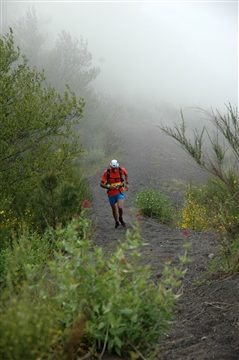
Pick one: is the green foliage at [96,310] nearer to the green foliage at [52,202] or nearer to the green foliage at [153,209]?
the green foliage at [52,202]

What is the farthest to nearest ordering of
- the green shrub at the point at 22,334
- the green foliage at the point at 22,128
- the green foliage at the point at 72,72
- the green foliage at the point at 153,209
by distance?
the green foliage at the point at 72,72
the green foliage at the point at 153,209
the green foliage at the point at 22,128
the green shrub at the point at 22,334

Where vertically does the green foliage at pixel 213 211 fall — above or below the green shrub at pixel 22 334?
below

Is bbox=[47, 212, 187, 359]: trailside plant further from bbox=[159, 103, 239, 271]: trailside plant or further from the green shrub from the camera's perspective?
bbox=[159, 103, 239, 271]: trailside plant

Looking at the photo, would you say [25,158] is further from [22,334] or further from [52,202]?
[22,334]

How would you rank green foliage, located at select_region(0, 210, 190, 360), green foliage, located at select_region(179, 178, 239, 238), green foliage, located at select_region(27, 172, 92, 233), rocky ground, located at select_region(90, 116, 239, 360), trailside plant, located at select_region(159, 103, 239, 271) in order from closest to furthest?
green foliage, located at select_region(0, 210, 190, 360), rocky ground, located at select_region(90, 116, 239, 360), trailside plant, located at select_region(159, 103, 239, 271), green foliage, located at select_region(179, 178, 239, 238), green foliage, located at select_region(27, 172, 92, 233)

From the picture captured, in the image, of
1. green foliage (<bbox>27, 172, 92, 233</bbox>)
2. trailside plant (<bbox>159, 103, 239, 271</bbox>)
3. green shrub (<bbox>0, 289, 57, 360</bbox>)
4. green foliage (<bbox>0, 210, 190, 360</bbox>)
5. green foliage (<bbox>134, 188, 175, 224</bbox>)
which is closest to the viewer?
green shrub (<bbox>0, 289, 57, 360</bbox>)

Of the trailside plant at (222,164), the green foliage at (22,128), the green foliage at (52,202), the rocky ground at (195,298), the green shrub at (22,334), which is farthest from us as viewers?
the green foliage at (22,128)

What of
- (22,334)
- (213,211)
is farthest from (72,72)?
(22,334)

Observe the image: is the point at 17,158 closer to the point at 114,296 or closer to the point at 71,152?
the point at 71,152

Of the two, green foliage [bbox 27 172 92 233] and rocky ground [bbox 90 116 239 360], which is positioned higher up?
green foliage [bbox 27 172 92 233]

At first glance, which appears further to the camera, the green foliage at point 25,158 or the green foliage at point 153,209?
the green foliage at point 153,209

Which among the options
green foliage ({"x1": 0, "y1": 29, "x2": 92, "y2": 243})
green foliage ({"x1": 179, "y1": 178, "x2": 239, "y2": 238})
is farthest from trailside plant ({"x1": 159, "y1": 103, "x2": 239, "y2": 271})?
green foliage ({"x1": 0, "y1": 29, "x2": 92, "y2": 243})

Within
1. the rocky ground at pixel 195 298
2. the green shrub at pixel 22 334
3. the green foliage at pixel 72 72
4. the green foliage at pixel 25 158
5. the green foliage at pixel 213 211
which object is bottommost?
the rocky ground at pixel 195 298

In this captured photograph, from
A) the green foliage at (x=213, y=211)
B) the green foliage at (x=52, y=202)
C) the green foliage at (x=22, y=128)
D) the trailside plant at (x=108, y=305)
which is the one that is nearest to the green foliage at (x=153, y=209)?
the green foliage at (x=213, y=211)
